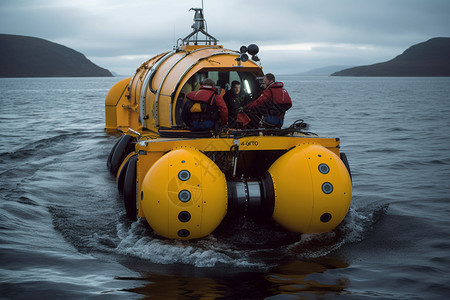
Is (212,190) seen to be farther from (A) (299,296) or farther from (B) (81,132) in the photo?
(B) (81,132)

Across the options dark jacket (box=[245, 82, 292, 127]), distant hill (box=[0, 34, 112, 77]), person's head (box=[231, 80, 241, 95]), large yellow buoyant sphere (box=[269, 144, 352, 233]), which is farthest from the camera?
distant hill (box=[0, 34, 112, 77])

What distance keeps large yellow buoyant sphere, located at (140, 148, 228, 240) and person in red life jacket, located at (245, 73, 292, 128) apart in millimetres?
1555

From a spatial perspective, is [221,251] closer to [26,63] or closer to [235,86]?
[235,86]

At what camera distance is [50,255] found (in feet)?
17.9

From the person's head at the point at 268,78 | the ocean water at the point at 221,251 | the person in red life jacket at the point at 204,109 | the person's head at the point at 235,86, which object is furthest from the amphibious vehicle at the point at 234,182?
the person's head at the point at 235,86

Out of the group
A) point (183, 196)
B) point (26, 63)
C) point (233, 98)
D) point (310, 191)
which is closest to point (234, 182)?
point (183, 196)

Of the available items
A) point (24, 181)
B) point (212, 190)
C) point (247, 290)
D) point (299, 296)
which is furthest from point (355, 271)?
point (24, 181)

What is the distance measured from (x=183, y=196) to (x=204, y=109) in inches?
63.5

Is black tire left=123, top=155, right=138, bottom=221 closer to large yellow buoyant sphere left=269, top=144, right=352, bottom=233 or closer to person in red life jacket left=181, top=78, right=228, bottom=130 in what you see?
person in red life jacket left=181, top=78, right=228, bottom=130

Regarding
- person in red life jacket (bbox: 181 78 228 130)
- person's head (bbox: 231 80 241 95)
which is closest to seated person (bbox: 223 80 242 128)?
person's head (bbox: 231 80 241 95)

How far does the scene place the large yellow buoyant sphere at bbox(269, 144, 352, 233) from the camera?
18.1 feet

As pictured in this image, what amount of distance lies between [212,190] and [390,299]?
7.06 feet

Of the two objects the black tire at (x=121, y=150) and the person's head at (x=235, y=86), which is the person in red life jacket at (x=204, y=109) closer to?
the person's head at (x=235, y=86)

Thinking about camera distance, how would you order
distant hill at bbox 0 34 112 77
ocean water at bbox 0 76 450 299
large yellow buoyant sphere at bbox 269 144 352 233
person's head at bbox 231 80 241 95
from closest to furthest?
ocean water at bbox 0 76 450 299, large yellow buoyant sphere at bbox 269 144 352 233, person's head at bbox 231 80 241 95, distant hill at bbox 0 34 112 77
